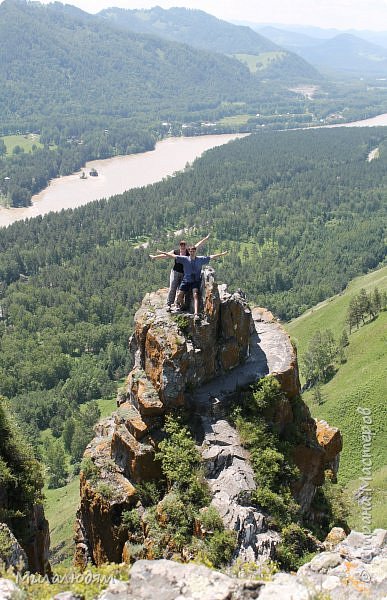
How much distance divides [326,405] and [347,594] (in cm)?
5552

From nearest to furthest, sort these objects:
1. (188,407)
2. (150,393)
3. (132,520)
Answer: (132,520) → (188,407) → (150,393)

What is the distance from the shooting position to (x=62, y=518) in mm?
65562

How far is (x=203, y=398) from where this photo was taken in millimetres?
27875

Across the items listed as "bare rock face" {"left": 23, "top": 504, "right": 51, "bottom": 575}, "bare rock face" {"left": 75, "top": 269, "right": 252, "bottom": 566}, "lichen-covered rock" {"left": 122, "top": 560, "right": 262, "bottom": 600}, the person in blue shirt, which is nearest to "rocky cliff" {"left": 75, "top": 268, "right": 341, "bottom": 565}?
"bare rock face" {"left": 75, "top": 269, "right": 252, "bottom": 566}

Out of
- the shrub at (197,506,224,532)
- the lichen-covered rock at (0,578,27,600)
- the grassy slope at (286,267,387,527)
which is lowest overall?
the grassy slope at (286,267,387,527)

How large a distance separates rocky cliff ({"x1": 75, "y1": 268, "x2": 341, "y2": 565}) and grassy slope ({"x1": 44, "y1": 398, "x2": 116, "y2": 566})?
17.1m

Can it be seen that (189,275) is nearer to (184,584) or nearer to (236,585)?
(184,584)

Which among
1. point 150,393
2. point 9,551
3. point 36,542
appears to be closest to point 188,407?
point 150,393

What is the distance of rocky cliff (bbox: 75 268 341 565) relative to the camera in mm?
26688

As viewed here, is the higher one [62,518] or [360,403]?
[360,403]

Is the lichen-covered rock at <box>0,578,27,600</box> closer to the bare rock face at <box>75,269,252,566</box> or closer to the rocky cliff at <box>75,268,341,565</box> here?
the rocky cliff at <box>75,268,341,565</box>

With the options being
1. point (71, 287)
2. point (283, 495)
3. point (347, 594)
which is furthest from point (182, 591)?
point (71, 287)

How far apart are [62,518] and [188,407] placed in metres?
45.7

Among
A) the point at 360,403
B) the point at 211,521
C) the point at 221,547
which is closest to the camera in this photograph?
the point at 221,547
